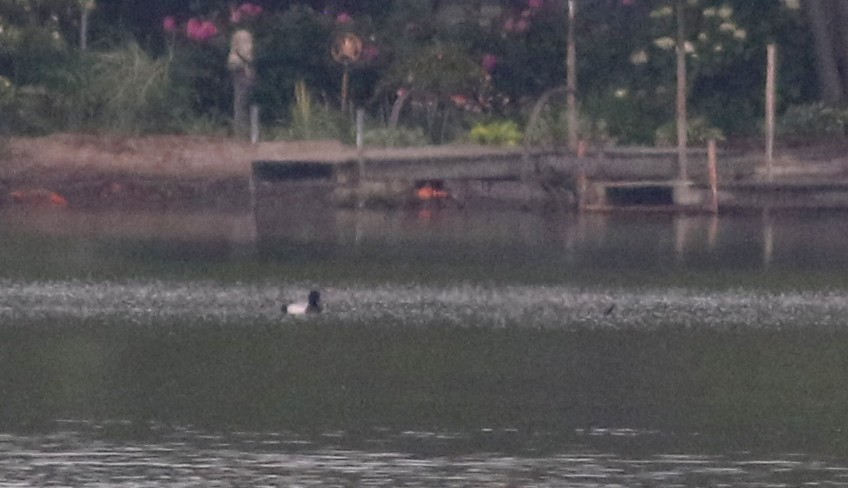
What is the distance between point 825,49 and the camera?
33.7m

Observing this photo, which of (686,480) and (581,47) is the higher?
(581,47)

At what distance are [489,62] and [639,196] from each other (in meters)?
4.67

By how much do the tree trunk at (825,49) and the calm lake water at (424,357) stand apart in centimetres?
604

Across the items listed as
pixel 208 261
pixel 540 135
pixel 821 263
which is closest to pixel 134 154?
pixel 540 135

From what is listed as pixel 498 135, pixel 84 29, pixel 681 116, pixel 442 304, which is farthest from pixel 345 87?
pixel 442 304

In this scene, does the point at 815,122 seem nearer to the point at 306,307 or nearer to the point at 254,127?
the point at 254,127

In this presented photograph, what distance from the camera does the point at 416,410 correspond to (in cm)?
1501

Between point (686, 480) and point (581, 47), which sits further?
point (581, 47)

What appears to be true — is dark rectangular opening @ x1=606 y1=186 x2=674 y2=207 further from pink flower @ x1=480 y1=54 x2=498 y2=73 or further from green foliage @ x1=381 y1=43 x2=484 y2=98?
pink flower @ x1=480 y1=54 x2=498 y2=73

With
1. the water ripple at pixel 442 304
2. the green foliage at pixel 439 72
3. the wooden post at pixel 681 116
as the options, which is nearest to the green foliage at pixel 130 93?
the green foliage at pixel 439 72

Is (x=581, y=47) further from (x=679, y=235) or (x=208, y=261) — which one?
(x=208, y=261)

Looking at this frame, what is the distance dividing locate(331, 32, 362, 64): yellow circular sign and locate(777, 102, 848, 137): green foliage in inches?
252

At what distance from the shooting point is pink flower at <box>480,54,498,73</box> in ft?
115

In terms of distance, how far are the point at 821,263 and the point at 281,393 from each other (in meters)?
10.2
